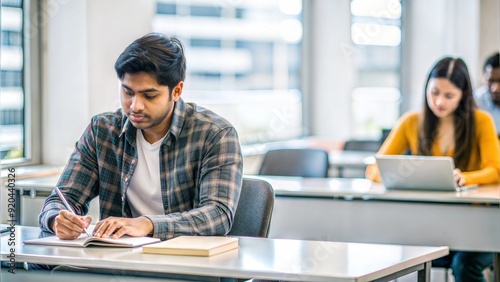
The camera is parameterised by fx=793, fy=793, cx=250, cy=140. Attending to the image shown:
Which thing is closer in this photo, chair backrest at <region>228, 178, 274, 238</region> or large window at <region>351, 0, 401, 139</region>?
chair backrest at <region>228, 178, 274, 238</region>

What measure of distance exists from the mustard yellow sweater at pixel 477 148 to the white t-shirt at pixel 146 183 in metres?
1.61

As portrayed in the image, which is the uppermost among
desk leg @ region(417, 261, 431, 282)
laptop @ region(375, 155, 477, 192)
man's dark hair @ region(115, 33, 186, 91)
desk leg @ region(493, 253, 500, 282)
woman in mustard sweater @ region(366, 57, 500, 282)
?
man's dark hair @ region(115, 33, 186, 91)

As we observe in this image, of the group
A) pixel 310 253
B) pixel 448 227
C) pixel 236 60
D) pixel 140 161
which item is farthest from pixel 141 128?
pixel 236 60

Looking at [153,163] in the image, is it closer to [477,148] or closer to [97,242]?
[97,242]

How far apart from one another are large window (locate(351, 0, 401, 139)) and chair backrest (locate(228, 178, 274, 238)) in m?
4.88

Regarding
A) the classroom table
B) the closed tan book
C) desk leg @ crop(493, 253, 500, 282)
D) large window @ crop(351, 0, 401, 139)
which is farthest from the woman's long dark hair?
large window @ crop(351, 0, 401, 139)

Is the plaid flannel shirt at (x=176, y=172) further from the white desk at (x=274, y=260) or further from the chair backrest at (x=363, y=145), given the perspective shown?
the chair backrest at (x=363, y=145)

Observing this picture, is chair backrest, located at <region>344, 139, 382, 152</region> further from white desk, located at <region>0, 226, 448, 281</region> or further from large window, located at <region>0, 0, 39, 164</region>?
white desk, located at <region>0, 226, 448, 281</region>

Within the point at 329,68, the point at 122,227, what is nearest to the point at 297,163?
the point at 122,227

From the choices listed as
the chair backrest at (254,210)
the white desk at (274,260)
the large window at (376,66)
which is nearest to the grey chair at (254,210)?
the chair backrest at (254,210)

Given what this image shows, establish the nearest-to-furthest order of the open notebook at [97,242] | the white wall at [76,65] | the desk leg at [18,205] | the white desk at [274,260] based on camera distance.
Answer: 1. the white desk at [274,260]
2. the open notebook at [97,242]
3. the desk leg at [18,205]
4. the white wall at [76,65]

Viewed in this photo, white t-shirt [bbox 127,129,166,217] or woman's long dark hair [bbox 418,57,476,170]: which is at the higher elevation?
woman's long dark hair [bbox 418,57,476,170]

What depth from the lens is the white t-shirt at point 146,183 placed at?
2490 millimetres

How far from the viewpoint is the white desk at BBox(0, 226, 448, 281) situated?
5.94 feet
